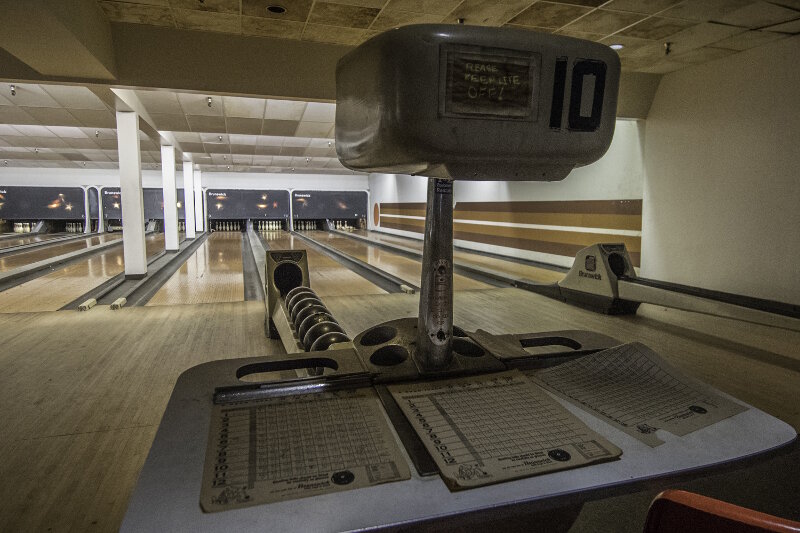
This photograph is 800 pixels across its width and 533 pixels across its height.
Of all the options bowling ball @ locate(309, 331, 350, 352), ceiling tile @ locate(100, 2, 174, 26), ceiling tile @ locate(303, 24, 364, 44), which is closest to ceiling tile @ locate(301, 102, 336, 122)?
ceiling tile @ locate(303, 24, 364, 44)

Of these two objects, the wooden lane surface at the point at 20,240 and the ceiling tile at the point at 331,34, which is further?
the wooden lane surface at the point at 20,240

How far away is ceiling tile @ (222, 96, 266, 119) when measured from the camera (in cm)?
628

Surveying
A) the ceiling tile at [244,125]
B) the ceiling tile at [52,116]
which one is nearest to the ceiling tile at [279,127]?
the ceiling tile at [244,125]

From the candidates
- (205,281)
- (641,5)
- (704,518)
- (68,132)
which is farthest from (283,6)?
(68,132)

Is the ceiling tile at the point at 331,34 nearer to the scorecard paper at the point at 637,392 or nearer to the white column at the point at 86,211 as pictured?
the scorecard paper at the point at 637,392

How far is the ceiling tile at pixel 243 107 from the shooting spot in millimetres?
6281

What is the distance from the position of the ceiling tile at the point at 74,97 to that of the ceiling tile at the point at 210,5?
255 centimetres

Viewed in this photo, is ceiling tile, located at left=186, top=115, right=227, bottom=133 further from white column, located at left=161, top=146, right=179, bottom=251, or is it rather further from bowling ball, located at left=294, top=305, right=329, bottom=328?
bowling ball, located at left=294, top=305, right=329, bottom=328

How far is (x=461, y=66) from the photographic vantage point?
73 cm

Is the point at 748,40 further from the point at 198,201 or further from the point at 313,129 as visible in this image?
the point at 198,201

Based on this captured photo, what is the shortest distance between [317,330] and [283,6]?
269 centimetres

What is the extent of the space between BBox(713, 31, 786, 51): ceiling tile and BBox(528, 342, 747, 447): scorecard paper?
174 inches

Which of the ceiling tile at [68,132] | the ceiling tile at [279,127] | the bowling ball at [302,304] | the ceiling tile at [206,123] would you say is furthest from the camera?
the ceiling tile at [68,132]

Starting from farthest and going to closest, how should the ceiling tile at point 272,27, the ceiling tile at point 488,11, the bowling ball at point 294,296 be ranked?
the ceiling tile at point 272,27 < the ceiling tile at point 488,11 < the bowling ball at point 294,296
